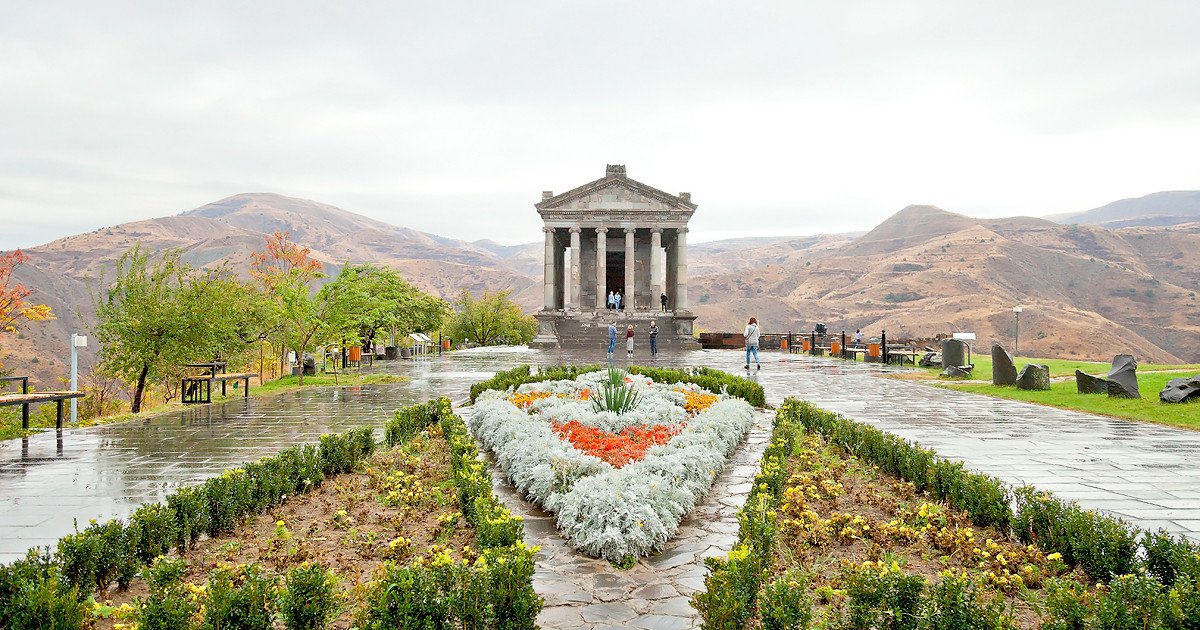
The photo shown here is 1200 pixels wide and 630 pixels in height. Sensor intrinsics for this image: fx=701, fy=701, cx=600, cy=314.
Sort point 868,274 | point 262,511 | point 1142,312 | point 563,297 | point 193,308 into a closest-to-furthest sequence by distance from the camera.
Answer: point 262,511 → point 193,308 → point 563,297 → point 1142,312 → point 868,274

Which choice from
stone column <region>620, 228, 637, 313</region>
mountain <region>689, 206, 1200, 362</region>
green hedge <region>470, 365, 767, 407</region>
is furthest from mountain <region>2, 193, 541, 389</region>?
mountain <region>689, 206, 1200, 362</region>

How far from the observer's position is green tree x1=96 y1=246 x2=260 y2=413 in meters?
14.3

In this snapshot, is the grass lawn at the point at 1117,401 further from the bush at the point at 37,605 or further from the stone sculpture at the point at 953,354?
the bush at the point at 37,605

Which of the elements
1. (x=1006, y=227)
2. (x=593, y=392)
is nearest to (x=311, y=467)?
(x=593, y=392)

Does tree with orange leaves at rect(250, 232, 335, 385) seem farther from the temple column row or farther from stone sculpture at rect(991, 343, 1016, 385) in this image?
the temple column row

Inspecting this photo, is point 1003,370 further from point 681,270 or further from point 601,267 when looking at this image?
point 601,267

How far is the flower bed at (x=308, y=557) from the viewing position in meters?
3.67

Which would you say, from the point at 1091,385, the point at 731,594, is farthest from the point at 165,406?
the point at 1091,385

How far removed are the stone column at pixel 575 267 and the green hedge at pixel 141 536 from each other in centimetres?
3660

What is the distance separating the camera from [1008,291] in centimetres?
10919

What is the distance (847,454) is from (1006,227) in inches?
6645

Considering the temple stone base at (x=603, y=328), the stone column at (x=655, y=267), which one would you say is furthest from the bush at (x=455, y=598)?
the stone column at (x=655, y=267)

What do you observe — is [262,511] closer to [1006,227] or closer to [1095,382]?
[1095,382]

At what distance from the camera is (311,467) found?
7070 mm
